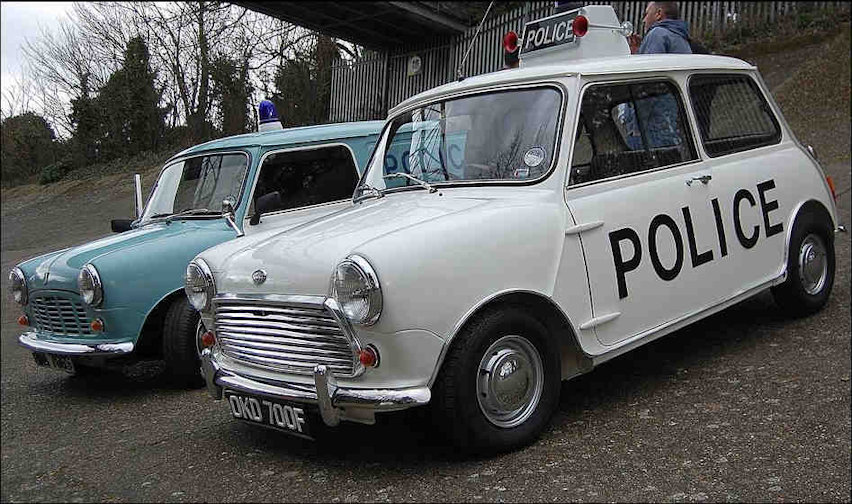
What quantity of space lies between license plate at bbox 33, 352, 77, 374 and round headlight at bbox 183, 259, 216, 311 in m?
1.41

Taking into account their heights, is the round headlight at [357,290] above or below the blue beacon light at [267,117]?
below

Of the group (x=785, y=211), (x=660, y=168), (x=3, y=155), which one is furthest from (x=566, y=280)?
(x=3, y=155)

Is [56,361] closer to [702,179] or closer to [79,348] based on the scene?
[79,348]

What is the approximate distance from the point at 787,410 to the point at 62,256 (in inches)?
158

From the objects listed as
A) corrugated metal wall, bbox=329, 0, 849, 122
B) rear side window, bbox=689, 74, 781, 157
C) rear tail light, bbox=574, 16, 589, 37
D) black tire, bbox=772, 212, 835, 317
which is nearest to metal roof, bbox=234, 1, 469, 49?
corrugated metal wall, bbox=329, 0, 849, 122

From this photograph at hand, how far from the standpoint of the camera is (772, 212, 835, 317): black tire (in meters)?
5.13

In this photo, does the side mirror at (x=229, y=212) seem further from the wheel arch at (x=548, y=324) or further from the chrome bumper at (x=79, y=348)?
the wheel arch at (x=548, y=324)

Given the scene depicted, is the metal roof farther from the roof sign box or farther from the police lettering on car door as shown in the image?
the police lettering on car door

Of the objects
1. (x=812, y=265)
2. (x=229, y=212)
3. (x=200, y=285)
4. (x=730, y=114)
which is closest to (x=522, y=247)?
(x=200, y=285)

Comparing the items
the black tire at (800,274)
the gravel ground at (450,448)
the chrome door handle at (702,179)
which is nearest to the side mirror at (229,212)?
the gravel ground at (450,448)

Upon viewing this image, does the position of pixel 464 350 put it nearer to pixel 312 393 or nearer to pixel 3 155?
pixel 312 393

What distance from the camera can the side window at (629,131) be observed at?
4082 millimetres

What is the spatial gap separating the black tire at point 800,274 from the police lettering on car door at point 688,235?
219 mm

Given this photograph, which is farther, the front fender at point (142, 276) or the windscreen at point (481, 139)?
the front fender at point (142, 276)
